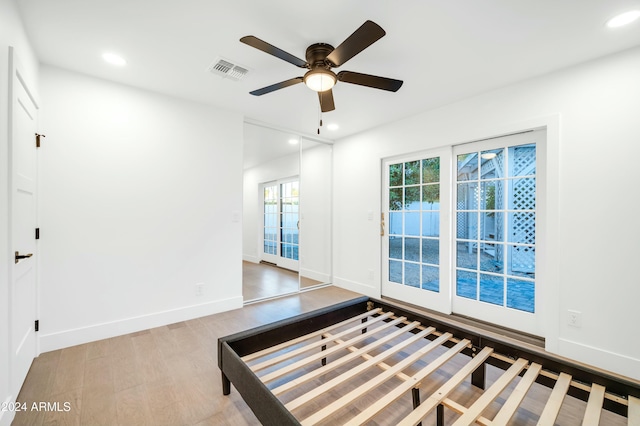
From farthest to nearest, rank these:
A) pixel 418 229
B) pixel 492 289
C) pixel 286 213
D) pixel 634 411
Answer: pixel 286 213
pixel 418 229
pixel 492 289
pixel 634 411

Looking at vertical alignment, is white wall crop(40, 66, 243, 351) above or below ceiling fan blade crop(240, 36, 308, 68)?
below

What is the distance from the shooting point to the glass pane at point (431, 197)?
334 cm

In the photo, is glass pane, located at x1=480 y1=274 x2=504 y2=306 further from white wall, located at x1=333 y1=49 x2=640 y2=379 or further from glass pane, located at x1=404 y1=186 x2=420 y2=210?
glass pane, located at x1=404 y1=186 x2=420 y2=210

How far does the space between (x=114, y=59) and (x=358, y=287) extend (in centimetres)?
381

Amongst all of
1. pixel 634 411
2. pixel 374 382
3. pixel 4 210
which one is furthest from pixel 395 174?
pixel 4 210

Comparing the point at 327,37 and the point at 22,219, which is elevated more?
the point at 327,37

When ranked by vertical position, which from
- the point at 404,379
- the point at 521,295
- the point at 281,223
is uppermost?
the point at 281,223

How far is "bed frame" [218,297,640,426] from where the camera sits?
4.11 ft

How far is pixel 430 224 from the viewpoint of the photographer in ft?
11.2

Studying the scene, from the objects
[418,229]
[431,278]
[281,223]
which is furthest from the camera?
[281,223]

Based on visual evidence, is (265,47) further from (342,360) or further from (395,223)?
(395,223)

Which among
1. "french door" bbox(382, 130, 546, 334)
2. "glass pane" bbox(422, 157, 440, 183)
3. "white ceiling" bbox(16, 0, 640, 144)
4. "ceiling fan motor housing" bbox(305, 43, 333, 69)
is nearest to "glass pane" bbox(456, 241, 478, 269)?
"french door" bbox(382, 130, 546, 334)

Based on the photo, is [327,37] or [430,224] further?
[430,224]

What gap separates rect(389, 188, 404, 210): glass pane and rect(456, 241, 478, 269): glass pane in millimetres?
894
